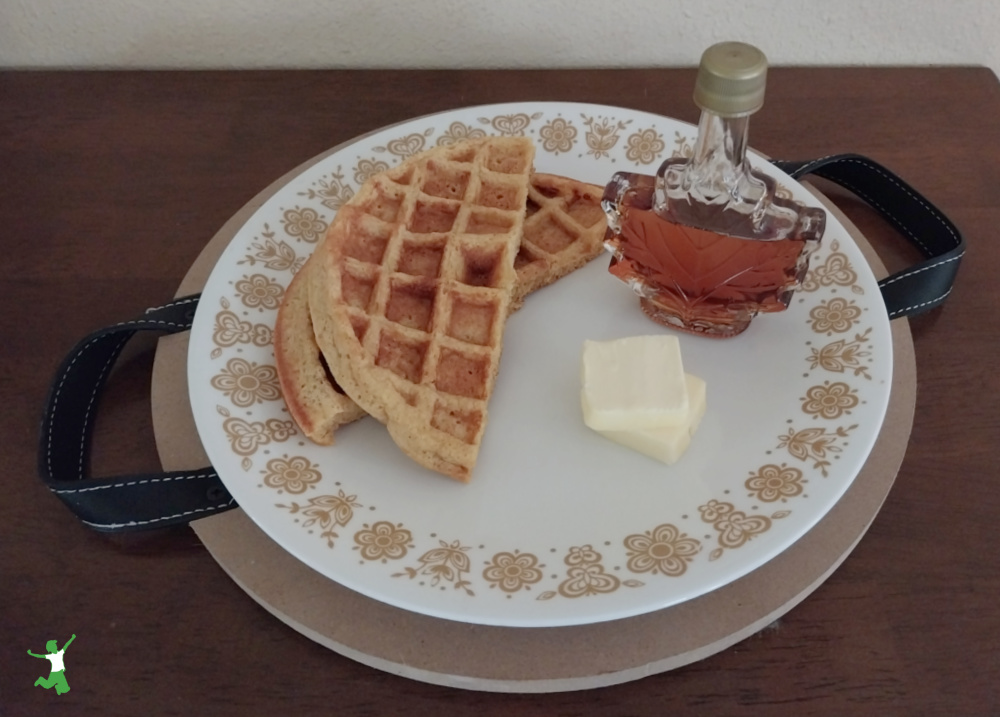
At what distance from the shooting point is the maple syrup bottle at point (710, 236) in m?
0.98

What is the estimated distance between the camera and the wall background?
1386mm

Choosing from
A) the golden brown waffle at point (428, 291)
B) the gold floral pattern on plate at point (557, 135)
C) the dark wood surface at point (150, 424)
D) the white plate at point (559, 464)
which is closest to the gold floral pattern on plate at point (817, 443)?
the white plate at point (559, 464)

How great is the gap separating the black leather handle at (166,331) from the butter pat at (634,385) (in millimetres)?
371

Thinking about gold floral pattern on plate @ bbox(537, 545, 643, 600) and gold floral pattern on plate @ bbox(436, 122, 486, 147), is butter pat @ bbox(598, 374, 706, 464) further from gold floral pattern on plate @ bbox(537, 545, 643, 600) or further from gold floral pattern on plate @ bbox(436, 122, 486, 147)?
gold floral pattern on plate @ bbox(436, 122, 486, 147)

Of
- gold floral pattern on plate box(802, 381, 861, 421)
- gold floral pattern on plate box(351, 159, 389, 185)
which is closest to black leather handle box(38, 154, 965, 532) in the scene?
gold floral pattern on plate box(802, 381, 861, 421)

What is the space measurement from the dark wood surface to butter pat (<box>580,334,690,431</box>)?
0.25 metres

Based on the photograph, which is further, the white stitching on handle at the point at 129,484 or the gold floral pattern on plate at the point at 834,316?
the gold floral pattern on plate at the point at 834,316

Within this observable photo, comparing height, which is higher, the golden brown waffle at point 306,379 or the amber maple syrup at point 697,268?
the amber maple syrup at point 697,268

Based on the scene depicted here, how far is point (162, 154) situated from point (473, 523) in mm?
887

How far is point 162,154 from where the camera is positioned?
1369mm

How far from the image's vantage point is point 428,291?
3.39 feet

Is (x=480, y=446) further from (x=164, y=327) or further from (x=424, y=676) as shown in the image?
(x=164, y=327)

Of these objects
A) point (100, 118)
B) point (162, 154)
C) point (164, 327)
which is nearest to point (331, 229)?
point (164, 327)

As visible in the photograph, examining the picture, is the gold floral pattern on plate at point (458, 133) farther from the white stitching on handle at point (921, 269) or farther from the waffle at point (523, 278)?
the white stitching on handle at point (921, 269)
